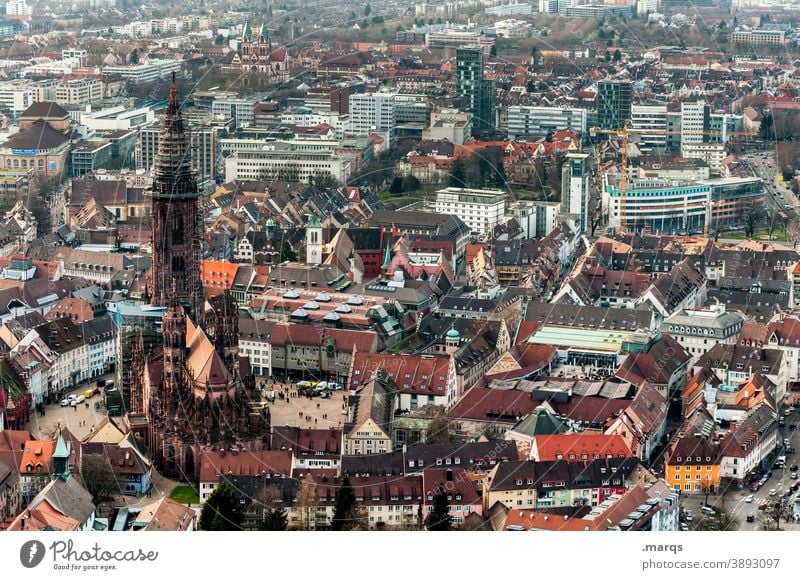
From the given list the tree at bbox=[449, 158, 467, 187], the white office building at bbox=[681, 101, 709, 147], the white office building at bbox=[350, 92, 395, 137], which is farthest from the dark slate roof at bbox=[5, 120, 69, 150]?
the white office building at bbox=[681, 101, 709, 147]

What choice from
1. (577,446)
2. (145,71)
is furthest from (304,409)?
(145,71)

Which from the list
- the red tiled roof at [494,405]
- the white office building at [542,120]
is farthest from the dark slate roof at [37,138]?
the red tiled roof at [494,405]

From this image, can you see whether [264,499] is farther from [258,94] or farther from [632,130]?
[258,94]

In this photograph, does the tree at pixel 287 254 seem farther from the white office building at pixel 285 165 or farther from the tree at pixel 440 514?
the tree at pixel 440 514

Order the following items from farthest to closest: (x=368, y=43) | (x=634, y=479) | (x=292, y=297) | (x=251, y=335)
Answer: (x=368, y=43) → (x=292, y=297) → (x=251, y=335) → (x=634, y=479)

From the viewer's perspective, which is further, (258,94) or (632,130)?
(258,94)

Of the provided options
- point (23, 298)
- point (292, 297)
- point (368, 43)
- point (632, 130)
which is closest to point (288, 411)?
Answer: point (292, 297)
